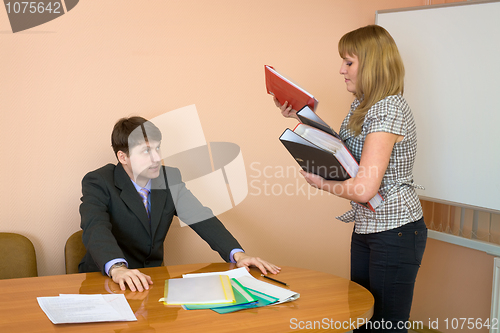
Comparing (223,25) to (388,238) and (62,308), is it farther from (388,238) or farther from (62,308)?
(62,308)

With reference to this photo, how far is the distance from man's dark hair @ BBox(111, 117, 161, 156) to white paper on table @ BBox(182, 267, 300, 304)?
683 mm

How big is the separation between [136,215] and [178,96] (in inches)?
31.2

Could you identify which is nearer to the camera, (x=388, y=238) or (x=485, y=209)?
(x=388, y=238)

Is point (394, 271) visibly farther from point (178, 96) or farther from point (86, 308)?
point (178, 96)

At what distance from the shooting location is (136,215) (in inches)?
70.6

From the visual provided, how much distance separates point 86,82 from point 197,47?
0.63m

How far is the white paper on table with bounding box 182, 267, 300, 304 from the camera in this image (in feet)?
4.28

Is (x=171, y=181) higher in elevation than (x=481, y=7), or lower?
lower

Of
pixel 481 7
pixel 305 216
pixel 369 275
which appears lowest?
pixel 305 216

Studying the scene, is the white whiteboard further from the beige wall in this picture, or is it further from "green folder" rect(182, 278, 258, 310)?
"green folder" rect(182, 278, 258, 310)

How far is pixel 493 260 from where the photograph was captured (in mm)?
2354

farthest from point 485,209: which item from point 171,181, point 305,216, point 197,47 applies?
point 197,47

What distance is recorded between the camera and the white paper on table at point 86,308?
3.62 ft

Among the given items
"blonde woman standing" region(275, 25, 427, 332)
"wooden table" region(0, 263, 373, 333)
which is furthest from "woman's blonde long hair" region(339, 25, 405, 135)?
"wooden table" region(0, 263, 373, 333)
